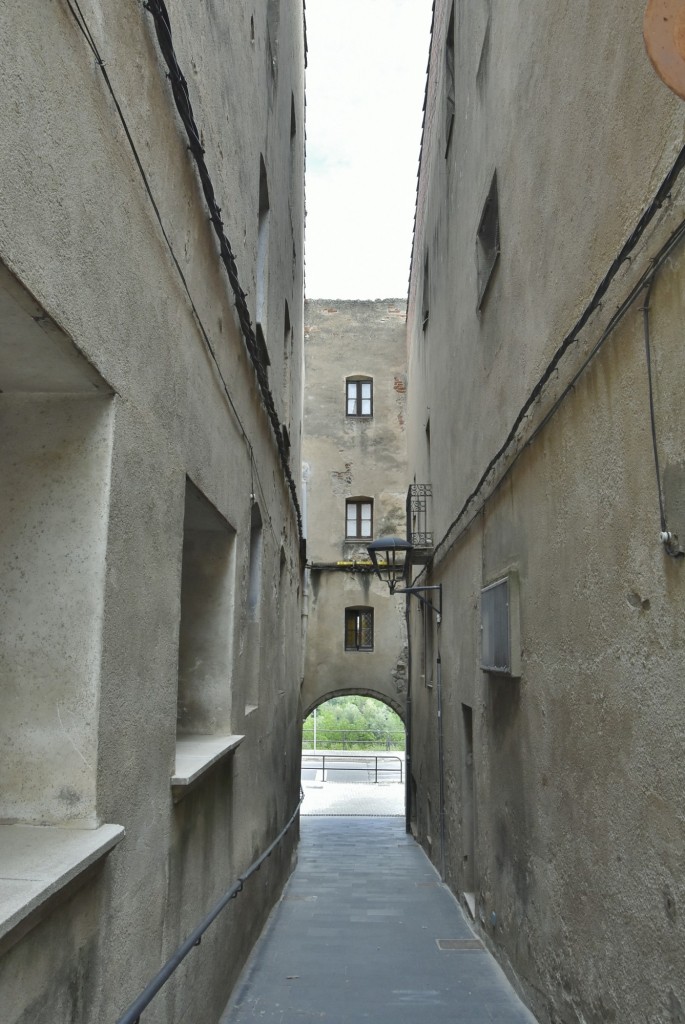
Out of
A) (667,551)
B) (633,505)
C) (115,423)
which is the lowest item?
(667,551)

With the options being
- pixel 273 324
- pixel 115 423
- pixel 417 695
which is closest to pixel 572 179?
pixel 115 423

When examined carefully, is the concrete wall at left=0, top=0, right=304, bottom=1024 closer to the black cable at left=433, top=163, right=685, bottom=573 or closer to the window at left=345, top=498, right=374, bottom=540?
the black cable at left=433, top=163, right=685, bottom=573

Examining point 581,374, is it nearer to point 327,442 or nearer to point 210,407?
point 210,407

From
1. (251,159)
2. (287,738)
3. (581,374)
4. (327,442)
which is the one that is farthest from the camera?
(327,442)

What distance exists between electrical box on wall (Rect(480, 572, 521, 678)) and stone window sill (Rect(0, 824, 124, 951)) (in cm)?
304

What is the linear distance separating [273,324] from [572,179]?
461 cm

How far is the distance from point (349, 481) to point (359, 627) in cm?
377

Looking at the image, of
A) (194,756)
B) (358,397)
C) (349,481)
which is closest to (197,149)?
(194,756)

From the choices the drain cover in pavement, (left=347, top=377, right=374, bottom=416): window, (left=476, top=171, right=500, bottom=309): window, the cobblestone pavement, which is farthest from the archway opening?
(left=476, top=171, right=500, bottom=309): window

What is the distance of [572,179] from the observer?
379cm

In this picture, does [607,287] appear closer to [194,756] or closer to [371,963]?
[194,756]

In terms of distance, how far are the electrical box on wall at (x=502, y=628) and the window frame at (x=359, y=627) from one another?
1355cm

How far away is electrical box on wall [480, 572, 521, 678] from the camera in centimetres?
500

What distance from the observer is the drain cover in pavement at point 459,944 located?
606 cm
